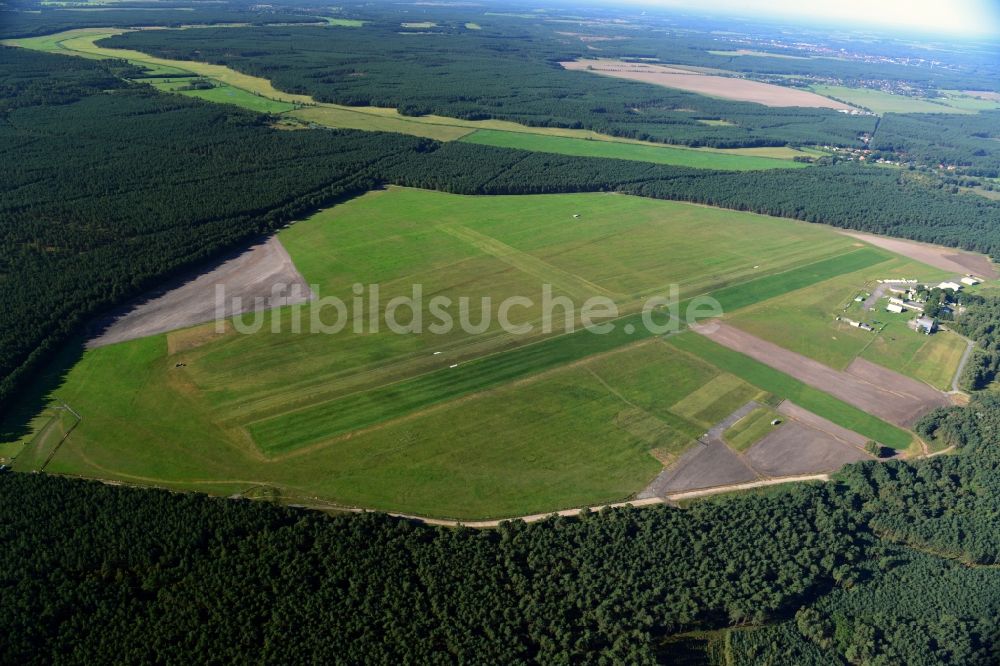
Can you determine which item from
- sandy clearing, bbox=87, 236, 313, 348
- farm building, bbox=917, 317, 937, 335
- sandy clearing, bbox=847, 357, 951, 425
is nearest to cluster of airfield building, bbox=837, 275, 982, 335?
farm building, bbox=917, 317, 937, 335

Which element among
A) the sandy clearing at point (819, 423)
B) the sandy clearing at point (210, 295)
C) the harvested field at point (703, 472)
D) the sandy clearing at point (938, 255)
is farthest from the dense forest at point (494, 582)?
the sandy clearing at point (938, 255)

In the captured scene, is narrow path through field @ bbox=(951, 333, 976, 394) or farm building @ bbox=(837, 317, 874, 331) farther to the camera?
farm building @ bbox=(837, 317, 874, 331)

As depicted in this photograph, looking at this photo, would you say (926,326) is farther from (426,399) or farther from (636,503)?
(426,399)

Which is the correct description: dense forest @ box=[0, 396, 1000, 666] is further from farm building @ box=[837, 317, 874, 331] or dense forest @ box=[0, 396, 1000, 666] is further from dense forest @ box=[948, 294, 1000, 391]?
farm building @ box=[837, 317, 874, 331]

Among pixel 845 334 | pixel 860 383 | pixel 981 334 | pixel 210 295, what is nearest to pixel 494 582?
pixel 860 383

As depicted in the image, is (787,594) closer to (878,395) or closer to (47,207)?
(878,395)
